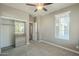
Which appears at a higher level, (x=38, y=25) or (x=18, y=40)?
(x=38, y=25)

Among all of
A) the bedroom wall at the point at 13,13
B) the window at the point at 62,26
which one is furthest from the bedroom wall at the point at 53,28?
the bedroom wall at the point at 13,13

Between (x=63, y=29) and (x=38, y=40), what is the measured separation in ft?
2.79

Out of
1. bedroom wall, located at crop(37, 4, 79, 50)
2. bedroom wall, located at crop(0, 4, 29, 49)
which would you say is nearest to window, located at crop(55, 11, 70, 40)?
bedroom wall, located at crop(37, 4, 79, 50)

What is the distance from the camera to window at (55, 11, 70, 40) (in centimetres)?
223

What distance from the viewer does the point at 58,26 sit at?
91.5 inches

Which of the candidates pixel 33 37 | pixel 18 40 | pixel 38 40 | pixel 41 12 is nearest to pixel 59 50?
pixel 38 40

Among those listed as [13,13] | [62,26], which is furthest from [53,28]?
[13,13]

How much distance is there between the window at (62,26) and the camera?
223 centimetres

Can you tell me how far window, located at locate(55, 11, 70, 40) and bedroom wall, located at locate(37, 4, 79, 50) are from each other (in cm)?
9

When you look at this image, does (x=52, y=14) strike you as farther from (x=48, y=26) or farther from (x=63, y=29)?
(x=63, y=29)

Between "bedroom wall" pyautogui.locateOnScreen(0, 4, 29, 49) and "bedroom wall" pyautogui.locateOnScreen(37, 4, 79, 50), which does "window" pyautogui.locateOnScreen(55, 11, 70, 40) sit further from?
"bedroom wall" pyautogui.locateOnScreen(0, 4, 29, 49)

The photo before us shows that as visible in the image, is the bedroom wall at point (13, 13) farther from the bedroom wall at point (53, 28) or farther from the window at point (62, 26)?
the window at point (62, 26)

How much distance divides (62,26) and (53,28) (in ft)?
0.88

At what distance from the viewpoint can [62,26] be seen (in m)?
2.25
